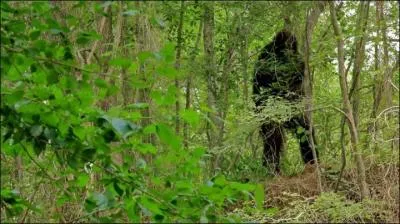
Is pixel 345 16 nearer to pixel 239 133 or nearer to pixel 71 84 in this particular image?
pixel 239 133

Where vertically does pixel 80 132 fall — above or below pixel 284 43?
below

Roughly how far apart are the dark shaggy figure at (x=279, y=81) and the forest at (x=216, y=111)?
0.02 metres

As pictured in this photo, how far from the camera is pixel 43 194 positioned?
2.81 meters

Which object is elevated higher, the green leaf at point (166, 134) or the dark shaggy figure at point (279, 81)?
the dark shaggy figure at point (279, 81)

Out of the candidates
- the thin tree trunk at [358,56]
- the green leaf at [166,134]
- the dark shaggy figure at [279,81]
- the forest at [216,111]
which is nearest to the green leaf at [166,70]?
the forest at [216,111]

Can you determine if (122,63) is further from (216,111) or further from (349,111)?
(349,111)

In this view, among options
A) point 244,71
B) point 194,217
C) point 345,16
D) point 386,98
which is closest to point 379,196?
point 386,98

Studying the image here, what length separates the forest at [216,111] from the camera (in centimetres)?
150

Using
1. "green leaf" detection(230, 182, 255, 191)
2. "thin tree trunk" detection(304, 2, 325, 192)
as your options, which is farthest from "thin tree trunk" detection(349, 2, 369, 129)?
"green leaf" detection(230, 182, 255, 191)

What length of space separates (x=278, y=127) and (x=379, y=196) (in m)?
1.57

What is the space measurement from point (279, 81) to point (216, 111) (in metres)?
3.53

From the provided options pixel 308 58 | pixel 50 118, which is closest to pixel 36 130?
pixel 50 118

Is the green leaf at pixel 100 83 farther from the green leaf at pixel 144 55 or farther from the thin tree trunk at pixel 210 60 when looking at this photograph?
the thin tree trunk at pixel 210 60

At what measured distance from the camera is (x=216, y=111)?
2627 millimetres
